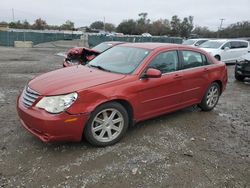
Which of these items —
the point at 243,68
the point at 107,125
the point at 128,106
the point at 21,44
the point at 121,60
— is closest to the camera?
the point at 107,125

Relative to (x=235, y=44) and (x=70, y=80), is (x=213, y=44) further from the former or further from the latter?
(x=70, y=80)

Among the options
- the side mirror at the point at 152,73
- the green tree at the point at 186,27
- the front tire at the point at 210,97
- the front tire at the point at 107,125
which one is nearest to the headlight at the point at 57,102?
the front tire at the point at 107,125

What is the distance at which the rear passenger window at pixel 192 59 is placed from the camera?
514 cm

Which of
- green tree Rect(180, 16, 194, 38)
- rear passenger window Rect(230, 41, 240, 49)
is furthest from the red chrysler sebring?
green tree Rect(180, 16, 194, 38)

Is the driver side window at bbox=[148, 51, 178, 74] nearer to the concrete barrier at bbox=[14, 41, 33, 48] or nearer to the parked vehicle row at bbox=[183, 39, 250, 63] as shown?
the parked vehicle row at bbox=[183, 39, 250, 63]

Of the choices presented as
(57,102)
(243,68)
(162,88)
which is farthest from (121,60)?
(243,68)

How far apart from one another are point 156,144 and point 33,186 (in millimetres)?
1951

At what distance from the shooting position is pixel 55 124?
344 centimetres

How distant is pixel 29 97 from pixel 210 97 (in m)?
3.95

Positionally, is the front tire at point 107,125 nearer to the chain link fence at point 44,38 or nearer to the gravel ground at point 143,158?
the gravel ground at point 143,158

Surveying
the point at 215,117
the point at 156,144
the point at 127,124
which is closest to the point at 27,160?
the point at 127,124

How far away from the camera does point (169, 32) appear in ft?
289

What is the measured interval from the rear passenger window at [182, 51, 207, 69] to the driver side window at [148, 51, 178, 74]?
0.25 m

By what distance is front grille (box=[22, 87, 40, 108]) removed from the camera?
146 inches
